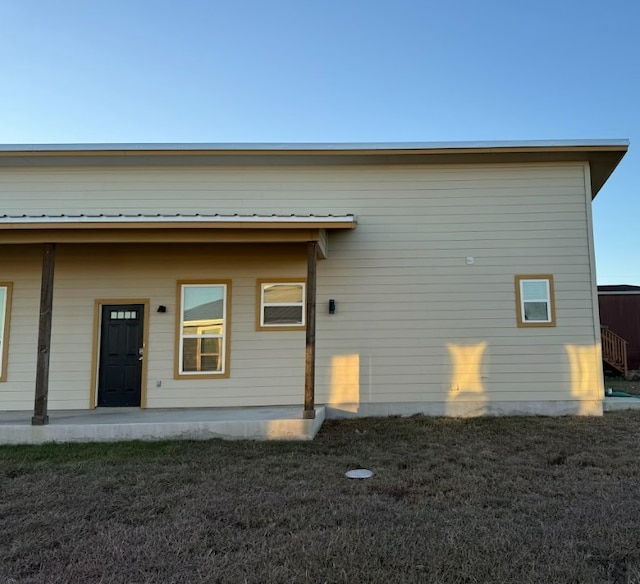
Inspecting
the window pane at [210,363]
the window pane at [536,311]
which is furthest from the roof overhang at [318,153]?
the window pane at [210,363]

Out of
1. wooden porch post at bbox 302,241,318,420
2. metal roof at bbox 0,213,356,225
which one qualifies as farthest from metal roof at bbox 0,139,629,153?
wooden porch post at bbox 302,241,318,420

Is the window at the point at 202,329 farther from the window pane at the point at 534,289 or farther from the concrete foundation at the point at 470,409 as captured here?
the window pane at the point at 534,289

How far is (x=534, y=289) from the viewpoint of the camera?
766 centimetres

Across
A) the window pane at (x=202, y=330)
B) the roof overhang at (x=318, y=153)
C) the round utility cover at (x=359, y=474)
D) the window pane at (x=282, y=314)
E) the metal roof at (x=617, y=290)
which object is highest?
the roof overhang at (x=318, y=153)

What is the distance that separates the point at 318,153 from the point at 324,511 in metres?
5.77

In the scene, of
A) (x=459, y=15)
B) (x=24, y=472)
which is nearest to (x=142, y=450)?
(x=24, y=472)

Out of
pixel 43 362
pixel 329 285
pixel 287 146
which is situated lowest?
Result: pixel 43 362

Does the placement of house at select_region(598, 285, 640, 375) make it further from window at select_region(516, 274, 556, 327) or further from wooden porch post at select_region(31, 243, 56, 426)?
wooden porch post at select_region(31, 243, 56, 426)

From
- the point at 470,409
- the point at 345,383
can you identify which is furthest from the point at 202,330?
the point at 470,409

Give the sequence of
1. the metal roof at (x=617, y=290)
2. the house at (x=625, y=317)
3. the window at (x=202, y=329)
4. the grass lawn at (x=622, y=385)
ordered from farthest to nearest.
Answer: the metal roof at (x=617, y=290) → the house at (x=625, y=317) → the grass lawn at (x=622, y=385) → the window at (x=202, y=329)

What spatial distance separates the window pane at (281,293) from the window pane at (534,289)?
3845 millimetres

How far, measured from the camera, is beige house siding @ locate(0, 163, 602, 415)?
752 cm

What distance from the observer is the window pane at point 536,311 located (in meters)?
7.61

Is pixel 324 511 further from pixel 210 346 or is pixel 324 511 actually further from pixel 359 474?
pixel 210 346
